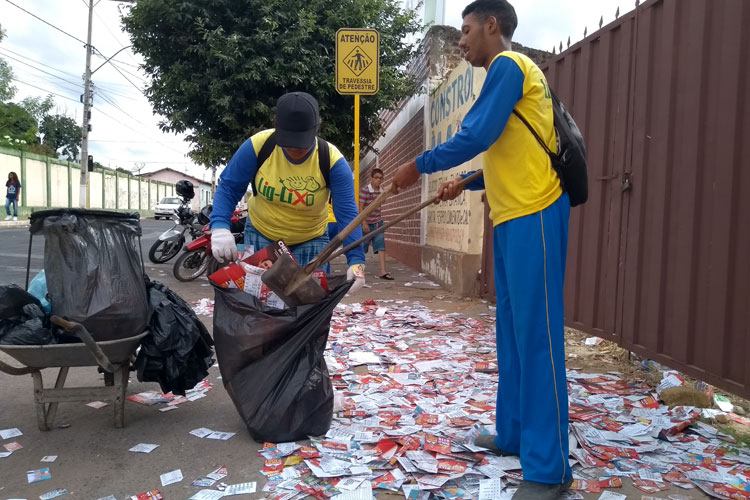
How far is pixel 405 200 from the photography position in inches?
448

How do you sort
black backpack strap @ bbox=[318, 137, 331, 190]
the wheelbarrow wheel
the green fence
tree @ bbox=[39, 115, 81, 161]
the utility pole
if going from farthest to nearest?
1. tree @ bbox=[39, 115, 81, 161]
2. the green fence
3. the utility pole
4. the wheelbarrow wheel
5. black backpack strap @ bbox=[318, 137, 331, 190]

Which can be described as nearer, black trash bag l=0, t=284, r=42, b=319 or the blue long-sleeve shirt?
black trash bag l=0, t=284, r=42, b=319

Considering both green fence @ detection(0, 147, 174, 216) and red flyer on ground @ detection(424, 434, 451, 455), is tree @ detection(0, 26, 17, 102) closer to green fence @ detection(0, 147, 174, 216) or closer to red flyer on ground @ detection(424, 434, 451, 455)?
green fence @ detection(0, 147, 174, 216)

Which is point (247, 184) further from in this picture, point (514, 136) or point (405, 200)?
point (405, 200)

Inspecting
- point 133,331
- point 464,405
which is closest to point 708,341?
point 464,405

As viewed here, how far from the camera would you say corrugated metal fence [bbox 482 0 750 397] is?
3066 mm

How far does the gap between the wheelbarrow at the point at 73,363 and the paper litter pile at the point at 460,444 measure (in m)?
0.85

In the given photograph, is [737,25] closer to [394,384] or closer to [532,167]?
[532,167]

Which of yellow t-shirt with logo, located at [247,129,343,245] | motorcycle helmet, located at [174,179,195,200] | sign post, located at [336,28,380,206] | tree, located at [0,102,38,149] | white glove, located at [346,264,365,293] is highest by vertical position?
tree, located at [0,102,38,149]

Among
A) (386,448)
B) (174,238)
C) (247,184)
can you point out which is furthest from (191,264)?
(386,448)

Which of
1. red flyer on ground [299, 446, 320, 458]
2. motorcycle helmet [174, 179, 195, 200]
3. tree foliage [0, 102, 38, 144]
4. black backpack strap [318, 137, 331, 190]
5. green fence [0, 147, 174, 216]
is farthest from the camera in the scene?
tree foliage [0, 102, 38, 144]

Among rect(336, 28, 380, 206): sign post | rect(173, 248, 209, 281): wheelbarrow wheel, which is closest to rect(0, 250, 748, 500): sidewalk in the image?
rect(336, 28, 380, 206): sign post

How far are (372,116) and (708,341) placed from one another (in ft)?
29.1

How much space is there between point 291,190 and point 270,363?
96 centimetres
